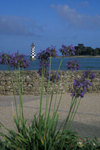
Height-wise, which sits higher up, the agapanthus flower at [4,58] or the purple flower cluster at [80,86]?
the agapanthus flower at [4,58]

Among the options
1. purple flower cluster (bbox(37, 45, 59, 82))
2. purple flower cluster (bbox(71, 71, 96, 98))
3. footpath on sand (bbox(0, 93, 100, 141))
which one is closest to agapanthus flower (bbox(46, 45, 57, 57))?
purple flower cluster (bbox(37, 45, 59, 82))

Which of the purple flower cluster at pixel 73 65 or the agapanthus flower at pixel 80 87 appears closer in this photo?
the agapanthus flower at pixel 80 87

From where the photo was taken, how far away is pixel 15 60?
2.39 meters

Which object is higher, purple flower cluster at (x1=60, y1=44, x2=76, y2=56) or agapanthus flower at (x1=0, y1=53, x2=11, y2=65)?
purple flower cluster at (x1=60, y1=44, x2=76, y2=56)

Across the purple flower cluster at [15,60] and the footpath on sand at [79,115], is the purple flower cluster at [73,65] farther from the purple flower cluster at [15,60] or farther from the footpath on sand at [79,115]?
the footpath on sand at [79,115]

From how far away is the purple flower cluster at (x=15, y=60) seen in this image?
7.85 ft

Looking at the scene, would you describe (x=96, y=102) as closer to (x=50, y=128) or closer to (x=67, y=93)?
(x=67, y=93)

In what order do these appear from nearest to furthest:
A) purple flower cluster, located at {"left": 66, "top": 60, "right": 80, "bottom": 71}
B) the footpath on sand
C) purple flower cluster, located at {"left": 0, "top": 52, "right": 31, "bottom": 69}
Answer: purple flower cluster, located at {"left": 0, "top": 52, "right": 31, "bottom": 69}, purple flower cluster, located at {"left": 66, "top": 60, "right": 80, "bottom": 71}, the footpath on sand

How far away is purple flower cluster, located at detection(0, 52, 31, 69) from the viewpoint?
2.39 meters

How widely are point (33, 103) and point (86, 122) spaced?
7.81 feet

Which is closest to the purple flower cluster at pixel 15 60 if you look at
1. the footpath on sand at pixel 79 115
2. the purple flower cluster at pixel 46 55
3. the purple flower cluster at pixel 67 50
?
the purple flower cluster at pixel 46 55

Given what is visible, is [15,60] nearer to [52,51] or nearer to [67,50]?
[52,51]

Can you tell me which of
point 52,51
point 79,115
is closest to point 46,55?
point 52,51

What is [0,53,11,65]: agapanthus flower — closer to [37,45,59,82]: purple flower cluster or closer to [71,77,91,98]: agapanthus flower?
[37,45,59,82]: purple flower cluster
